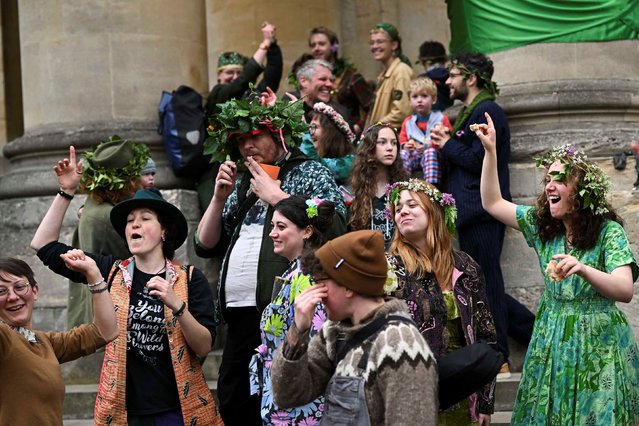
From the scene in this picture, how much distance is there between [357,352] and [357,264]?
324 millimetres

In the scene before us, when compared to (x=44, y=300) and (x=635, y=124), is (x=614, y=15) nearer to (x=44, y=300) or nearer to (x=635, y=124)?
(x=635, y=124)

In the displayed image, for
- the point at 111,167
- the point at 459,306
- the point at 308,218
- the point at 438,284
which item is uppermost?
the point at 111,167

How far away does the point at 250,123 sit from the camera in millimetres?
6520

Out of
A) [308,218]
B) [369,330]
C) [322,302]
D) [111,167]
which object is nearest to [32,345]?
[308,218]

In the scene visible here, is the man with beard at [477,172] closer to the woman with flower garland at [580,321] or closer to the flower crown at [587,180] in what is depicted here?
the woman with flower garland at [580,321]

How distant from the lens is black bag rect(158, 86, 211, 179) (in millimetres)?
9047

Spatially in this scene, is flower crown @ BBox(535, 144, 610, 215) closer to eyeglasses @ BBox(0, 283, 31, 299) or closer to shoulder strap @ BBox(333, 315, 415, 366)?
shoulder strap @ BBox(333, 315, 415, 366)

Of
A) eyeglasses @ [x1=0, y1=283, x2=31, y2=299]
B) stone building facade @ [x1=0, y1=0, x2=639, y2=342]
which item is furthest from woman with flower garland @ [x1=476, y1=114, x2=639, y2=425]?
eyeglasses @ [x1=0, y1=283, x2=31, y2=299]

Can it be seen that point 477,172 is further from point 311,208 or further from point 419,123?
point 311,208

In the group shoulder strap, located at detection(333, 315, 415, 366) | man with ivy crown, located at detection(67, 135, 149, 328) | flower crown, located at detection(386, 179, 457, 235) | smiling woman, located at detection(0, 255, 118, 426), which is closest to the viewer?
shoulder strap, located at detection(333, 315, 415, 366)

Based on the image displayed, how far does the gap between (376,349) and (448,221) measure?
196 centimetres

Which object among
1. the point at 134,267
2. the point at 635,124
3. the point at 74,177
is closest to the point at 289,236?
the point at 134,267

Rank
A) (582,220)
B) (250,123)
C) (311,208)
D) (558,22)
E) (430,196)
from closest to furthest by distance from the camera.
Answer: (311,208) < (582,220) < (430,196) < (250,123) < (558,22)

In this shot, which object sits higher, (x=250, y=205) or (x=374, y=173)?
(x=374, y=173)
